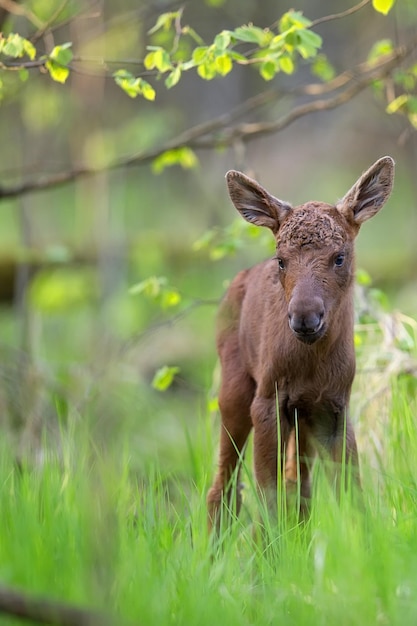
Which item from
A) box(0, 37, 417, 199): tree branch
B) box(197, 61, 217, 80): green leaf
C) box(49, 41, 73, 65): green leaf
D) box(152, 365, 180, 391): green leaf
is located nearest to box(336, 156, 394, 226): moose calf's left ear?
box(197, 61, 217, 80): green leaf

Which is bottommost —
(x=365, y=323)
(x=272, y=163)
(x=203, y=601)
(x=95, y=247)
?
(x=203, y=601)

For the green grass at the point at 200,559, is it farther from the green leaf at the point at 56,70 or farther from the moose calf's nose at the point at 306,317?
the green leaf at the point at 56,70

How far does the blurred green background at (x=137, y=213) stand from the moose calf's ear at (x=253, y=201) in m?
1.41

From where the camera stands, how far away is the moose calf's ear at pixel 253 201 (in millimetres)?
5539

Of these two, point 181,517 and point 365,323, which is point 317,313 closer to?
point 181,517

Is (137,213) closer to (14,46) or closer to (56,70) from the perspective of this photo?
(56,70)

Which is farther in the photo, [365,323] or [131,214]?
[131,214]

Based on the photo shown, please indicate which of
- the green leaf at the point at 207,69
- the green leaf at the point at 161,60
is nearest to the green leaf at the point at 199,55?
the green leaf at the point at 207,69

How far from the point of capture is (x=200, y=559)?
4.42m

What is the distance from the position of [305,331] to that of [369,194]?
1100 millimetres

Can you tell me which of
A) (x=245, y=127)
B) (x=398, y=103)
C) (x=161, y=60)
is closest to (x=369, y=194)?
(x=161, y=60)

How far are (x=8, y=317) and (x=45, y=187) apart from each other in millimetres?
6926

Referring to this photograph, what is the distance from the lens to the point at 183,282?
1666 centimetres

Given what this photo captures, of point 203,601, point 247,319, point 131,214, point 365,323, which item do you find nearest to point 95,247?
point 131,214
